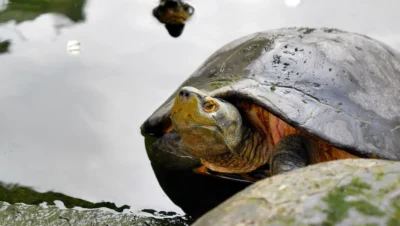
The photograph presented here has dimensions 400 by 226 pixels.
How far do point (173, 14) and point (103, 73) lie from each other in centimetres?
153

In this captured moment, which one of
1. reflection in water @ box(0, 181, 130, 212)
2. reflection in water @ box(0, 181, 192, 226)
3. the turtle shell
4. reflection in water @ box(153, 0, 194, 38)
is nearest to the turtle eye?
the turtle shell

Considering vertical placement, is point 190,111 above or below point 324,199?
below

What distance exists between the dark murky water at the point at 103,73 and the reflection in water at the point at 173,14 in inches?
3.9

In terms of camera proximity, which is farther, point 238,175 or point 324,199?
point 238,175

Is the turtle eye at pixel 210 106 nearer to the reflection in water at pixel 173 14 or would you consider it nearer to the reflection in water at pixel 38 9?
the reflection in water at pixel 173 14

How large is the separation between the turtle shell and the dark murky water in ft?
1.58

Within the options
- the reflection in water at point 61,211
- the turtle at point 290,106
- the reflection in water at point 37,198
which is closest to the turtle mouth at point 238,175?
the turtle at point 290,106

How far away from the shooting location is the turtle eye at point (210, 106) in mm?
2697

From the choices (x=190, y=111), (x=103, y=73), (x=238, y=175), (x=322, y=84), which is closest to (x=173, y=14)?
(x=103, y=73)

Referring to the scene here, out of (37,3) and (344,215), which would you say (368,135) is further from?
(37,3)

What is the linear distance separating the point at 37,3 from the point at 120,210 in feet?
12.6

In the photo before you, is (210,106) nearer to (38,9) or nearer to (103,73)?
(103,73)

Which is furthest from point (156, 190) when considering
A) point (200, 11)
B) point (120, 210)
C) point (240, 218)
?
point (200, 11)

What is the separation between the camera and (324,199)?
1450 mm
